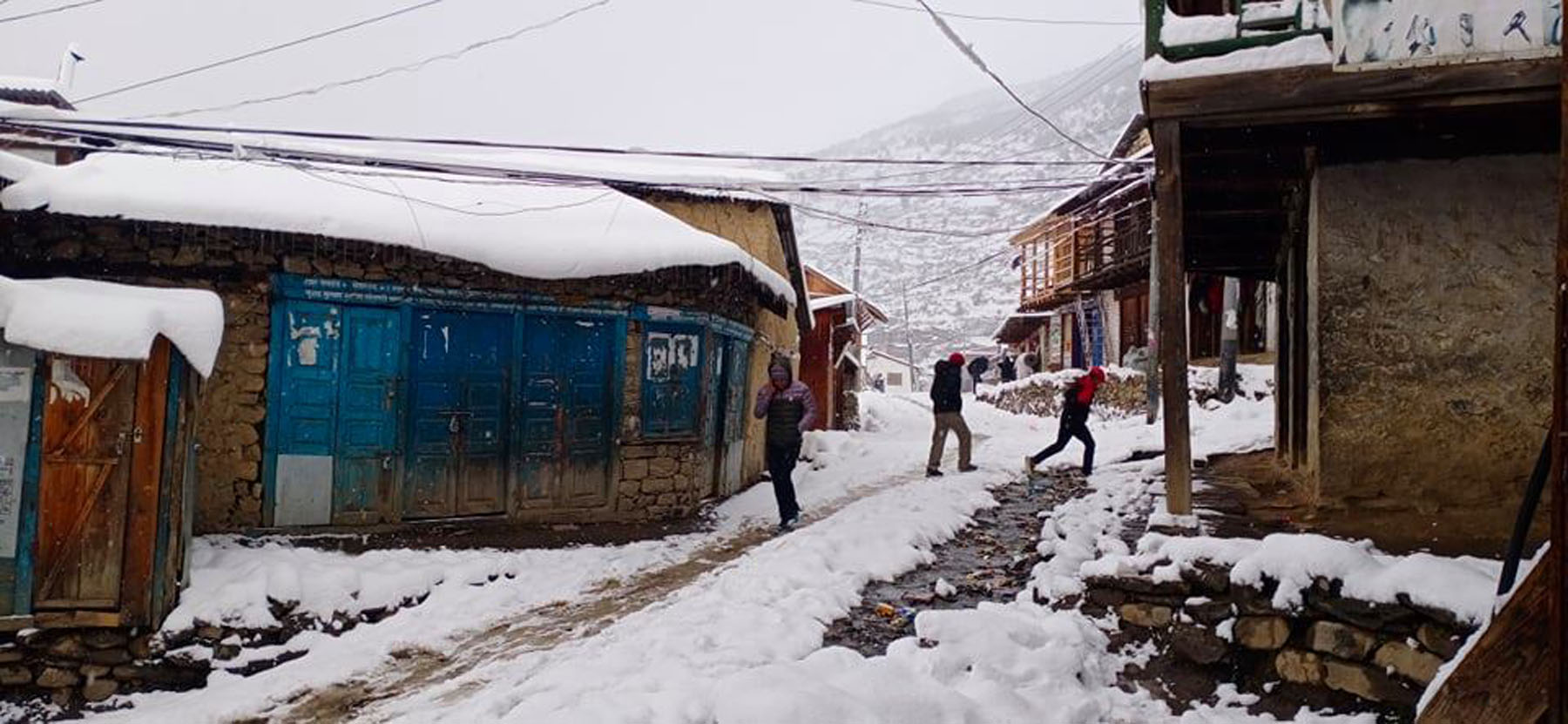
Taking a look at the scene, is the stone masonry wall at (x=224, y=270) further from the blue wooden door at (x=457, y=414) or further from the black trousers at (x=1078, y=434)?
the black trousers at (x=1078, y=434)

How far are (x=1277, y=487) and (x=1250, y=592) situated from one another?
3.29m

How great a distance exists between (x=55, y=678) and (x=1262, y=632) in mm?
8021

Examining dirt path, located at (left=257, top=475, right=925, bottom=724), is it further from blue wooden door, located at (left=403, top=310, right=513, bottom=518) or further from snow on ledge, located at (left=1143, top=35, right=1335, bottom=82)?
snow on ledge, located at (left=1143, top=35, right=1335, bottom=82)

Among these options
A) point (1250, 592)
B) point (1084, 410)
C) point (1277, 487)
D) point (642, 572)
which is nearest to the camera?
point (1250, 592)

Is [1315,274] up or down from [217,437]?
up

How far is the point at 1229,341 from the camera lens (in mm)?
15062

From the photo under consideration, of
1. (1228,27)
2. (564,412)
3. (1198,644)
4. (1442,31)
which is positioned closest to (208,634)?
(564,412)

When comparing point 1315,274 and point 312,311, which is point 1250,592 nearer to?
point 1315,274

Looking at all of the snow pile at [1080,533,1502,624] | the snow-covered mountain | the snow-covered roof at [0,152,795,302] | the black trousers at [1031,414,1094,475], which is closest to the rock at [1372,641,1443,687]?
the snow pile at [1080,533,1502,624]

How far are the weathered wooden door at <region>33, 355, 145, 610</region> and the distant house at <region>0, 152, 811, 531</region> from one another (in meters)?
1.55

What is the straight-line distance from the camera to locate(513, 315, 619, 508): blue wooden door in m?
9.04

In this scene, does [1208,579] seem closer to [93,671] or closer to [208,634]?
[208,634]

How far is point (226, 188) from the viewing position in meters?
8.18

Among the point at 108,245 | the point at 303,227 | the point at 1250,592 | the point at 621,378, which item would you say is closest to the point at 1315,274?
the point at 1250,592
